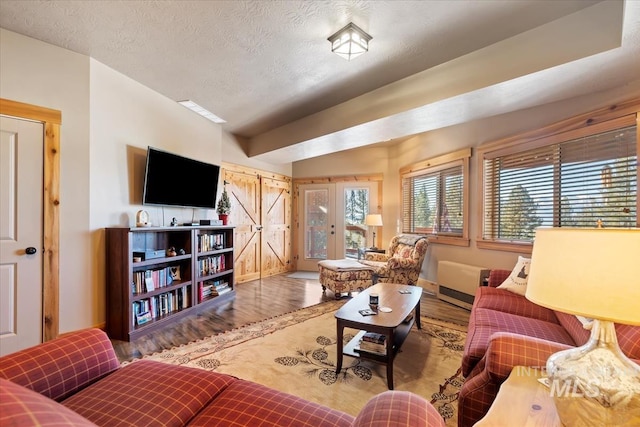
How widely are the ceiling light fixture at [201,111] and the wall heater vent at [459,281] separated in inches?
157

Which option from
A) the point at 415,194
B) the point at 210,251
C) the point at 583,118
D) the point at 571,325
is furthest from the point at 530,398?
the point at 415,194

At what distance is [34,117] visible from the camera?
253cm

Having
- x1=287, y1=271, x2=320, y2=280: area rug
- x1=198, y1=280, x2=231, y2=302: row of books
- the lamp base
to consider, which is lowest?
x1=287, y1=271, x2=320, y2=280: area rug

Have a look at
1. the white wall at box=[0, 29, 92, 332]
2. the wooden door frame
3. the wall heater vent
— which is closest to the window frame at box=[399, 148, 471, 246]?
the wall heater vent

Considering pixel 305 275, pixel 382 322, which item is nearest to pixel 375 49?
pixel 382 322

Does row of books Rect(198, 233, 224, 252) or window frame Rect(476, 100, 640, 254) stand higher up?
window frame Rect(476, 100, 640, 254)

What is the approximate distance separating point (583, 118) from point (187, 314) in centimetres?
471

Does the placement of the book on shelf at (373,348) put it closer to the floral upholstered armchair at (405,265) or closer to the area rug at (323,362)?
the area rug at (323,362)

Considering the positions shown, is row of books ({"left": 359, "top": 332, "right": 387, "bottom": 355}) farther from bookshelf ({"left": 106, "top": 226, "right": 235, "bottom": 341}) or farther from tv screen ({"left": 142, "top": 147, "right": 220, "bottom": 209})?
tv screen ({"left": 142, "top": 147, "right": 220, "bottom": 209})

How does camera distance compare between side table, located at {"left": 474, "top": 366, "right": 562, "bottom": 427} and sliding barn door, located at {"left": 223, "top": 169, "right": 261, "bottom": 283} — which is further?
sliding barn door, located at {"left": 223, "top": 169, "right": 261, "bottom": 283}

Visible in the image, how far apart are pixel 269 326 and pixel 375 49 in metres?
2.95

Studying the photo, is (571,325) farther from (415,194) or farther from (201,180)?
(201,180)

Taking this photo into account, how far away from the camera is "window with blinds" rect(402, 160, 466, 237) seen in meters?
4.40

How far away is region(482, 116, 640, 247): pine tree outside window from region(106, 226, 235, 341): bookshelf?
3768 mm
